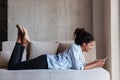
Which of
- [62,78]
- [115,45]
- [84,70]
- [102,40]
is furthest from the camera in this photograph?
[102,40]

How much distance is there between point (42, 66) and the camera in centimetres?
336

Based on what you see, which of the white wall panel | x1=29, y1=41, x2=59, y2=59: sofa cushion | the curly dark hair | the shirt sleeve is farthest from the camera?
the white wall panel

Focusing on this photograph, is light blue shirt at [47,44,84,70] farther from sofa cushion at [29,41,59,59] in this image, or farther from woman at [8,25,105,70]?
Answer: sofa cushion at [29,41,59,59]

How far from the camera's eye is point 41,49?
4.10 m

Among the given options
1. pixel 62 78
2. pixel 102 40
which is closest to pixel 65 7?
pixel 102 40

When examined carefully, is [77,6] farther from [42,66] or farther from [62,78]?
[62,78]

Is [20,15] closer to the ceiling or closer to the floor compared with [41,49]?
closer to the ceiling

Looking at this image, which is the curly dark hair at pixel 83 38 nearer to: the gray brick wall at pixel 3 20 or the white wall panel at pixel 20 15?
the white wall panel at pixel 20 15

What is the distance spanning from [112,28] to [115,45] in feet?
0.96

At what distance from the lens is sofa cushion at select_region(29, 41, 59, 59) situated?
13.4 ft

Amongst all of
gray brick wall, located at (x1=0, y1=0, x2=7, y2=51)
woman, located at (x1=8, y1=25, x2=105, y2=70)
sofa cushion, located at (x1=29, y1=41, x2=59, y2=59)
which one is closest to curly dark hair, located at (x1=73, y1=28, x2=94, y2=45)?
woman, located at (x1=8, y1=25, x2=105, y2=70)

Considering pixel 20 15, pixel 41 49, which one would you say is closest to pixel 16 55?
pixel 41 49

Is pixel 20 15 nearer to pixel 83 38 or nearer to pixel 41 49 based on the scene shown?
pixel 41 49

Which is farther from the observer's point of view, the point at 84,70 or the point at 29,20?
the point at 29,20
